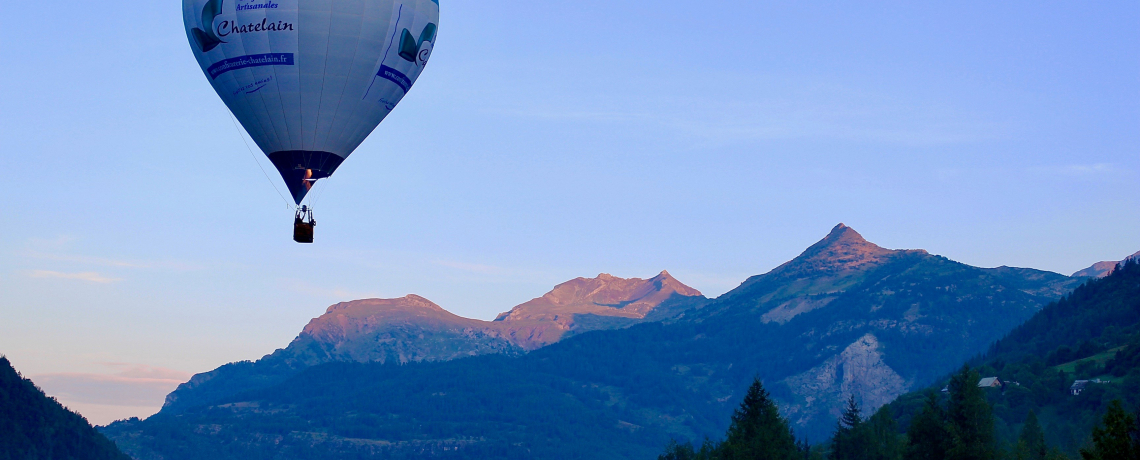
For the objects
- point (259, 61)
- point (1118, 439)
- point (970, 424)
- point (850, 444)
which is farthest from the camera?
point (850, 444)

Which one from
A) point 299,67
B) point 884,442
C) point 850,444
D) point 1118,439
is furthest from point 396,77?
point 884,442

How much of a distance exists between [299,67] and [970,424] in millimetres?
64059

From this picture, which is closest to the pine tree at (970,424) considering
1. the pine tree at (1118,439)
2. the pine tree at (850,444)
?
the pine tree at (850,444)

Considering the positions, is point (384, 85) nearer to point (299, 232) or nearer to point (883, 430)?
point (299, 232)

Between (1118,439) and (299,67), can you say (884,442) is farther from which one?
(1118,439)

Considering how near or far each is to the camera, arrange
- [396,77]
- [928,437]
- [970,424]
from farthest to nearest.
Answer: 1. [970,424]
2. [928,437]
3. [396,77]

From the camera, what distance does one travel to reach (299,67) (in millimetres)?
101250

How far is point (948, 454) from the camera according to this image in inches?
4220

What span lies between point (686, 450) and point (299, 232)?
11176cm

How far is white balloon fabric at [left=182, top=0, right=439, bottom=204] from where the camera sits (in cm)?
10081

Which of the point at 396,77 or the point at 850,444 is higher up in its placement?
the point at 396,77

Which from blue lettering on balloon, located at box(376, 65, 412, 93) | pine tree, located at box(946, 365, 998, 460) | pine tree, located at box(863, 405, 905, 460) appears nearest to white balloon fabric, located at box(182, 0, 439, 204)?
blue lettering on balloon, located at box(376, 65, 412, 93)

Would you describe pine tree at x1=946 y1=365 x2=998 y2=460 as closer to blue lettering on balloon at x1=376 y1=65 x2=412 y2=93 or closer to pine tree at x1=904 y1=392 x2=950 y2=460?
pine tree at x1=904 y1=392 x2=950 y2=460

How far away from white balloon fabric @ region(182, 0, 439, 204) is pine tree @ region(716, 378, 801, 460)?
4500 centimetres
